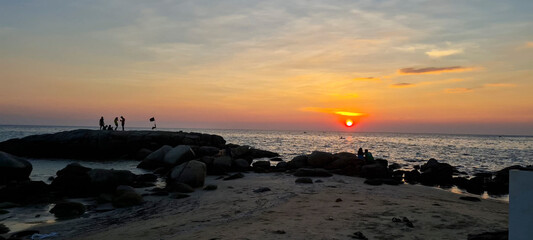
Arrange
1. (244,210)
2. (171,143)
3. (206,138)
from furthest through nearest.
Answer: (206,138)
(171,143)
(244,210)

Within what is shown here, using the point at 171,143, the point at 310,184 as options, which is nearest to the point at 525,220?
the point at 310,184

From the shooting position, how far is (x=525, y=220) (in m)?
5.05

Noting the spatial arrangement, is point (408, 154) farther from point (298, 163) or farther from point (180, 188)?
point (180, 188)

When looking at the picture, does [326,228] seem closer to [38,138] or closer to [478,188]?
[478,188]

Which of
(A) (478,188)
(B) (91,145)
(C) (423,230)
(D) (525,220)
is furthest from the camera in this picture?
(B) (91,145)

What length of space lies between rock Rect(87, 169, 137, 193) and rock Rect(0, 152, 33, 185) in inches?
223

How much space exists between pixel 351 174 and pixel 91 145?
30455mm

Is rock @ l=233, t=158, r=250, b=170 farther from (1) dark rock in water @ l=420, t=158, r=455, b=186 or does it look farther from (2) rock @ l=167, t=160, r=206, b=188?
(1) dark rock in water @ l=420, t=158, r=455, b=186

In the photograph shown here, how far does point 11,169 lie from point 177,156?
35.0 ft

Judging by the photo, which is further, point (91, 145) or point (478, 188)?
point (91, 145)

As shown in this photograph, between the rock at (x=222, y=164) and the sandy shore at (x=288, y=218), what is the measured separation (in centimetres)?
789

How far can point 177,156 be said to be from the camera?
92.4 feet

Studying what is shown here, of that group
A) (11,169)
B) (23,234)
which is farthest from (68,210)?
(11,169)

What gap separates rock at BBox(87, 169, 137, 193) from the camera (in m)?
17.8
